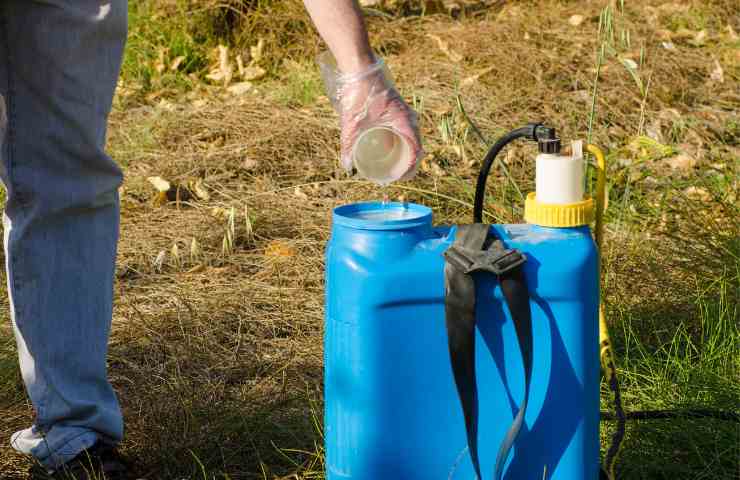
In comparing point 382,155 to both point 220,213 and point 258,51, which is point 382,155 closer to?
point 220,213

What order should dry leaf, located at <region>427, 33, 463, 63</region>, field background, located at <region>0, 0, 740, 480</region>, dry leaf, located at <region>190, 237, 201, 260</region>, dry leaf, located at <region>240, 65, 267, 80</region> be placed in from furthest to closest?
dry leaf, located at <region>240, 65, 267, 80</region>, dry leaf, located at <region>427, 33, 463, 63</region>, dry leaf, located at <region>190, 237, 201, 260</region>, field background, located at <region>0, 0, 740, 480</region>

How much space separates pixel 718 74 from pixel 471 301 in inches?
114

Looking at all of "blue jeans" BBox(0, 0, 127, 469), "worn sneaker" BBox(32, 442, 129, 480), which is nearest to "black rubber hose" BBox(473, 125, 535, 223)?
"blue jeans" BBox(0, 0, 127, 469)

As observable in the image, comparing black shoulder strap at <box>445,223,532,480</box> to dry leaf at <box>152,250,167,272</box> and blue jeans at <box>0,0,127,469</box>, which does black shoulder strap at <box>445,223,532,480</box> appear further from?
dry leaf at <box>152,250,167,272</box>

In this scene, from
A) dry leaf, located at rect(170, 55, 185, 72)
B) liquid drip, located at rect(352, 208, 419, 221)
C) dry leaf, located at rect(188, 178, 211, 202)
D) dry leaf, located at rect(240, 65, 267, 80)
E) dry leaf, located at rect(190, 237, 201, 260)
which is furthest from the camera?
dry leaf, located at rect(170, 55, 185, 72)

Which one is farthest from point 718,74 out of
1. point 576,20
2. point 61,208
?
point 61,208

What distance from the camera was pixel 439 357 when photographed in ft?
4.77

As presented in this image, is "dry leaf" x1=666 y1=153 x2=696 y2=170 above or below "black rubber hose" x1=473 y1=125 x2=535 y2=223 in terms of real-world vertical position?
below

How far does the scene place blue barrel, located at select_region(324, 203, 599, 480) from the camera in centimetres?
143

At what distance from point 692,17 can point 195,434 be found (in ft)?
11.4

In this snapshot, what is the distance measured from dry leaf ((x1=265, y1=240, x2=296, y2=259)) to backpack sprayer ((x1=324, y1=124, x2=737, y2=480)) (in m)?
1.35

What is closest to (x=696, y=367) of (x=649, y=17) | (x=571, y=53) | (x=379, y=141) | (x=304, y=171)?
(x=379, y=141)

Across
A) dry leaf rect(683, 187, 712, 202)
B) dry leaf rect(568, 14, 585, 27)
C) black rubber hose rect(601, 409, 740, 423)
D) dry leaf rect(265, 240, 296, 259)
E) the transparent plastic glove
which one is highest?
dry leaf rect(568, 14, 585, 27)

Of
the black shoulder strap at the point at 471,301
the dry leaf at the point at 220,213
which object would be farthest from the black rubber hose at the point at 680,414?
the dry leaf at the point at 220,213
